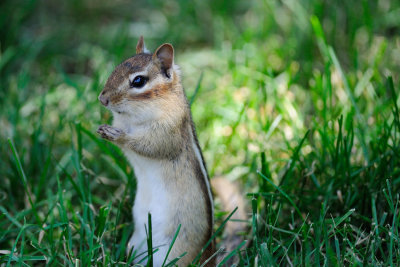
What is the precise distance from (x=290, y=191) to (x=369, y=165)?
0.45 m

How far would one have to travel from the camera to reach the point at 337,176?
283 centimetres

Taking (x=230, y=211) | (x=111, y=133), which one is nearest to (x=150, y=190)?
(x=111, y=133)

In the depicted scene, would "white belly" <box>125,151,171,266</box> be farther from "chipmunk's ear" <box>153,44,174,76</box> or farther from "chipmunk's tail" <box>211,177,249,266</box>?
"chipmunk's ear" <box>153,44,174,76</box>

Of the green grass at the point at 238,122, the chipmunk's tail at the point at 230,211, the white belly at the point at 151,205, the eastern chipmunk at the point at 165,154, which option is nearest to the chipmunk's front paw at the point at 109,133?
the eastern chipmunk at the point at 165,154

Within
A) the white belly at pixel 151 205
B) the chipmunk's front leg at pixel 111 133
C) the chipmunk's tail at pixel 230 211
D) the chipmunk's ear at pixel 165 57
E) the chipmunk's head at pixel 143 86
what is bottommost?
the chipmunk's tail at pixel 230 211

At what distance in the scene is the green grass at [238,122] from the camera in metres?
2.56

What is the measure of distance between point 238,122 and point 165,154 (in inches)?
36.2

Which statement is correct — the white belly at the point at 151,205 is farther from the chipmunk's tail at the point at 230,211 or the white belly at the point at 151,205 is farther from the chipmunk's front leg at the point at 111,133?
the chipmunk's tail at the point at 230,211

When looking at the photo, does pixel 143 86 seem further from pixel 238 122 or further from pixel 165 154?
pixel 238 122

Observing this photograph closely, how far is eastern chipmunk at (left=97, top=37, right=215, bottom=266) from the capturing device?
2.47 meters

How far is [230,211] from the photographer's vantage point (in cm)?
298

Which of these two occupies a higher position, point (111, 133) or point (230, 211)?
point (111, 133)

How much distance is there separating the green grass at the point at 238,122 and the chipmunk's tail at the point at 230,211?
10 cm

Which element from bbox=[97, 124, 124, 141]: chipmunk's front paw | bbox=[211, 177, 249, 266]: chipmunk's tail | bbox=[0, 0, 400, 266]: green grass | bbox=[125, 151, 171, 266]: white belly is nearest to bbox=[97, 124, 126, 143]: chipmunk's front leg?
bbox=[97, 124, 124, 141]: chipmunk's front paw
